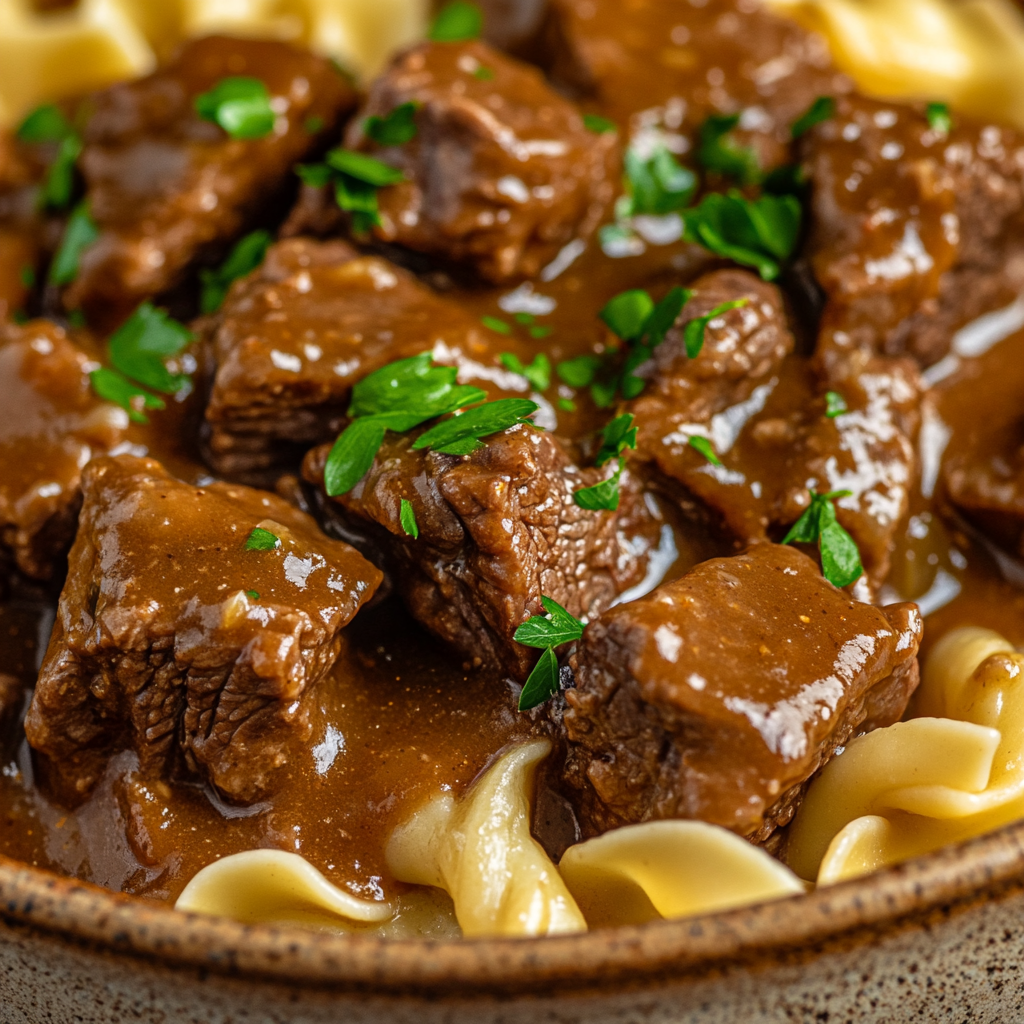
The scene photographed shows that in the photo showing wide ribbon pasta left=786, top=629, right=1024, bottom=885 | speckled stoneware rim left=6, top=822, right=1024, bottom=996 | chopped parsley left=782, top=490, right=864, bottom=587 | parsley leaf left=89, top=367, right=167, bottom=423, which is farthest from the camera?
parsley leaf left=89, top=367, right=167, bottom=423

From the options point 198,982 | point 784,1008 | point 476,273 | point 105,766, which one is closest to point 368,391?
point 476,273

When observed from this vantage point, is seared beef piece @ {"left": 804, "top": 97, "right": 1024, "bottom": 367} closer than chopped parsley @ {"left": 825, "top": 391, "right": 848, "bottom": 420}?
No

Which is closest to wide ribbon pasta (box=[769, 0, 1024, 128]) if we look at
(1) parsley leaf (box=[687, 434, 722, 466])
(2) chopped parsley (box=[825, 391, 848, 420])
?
(2) chopped parsley (box=[825, 391, 848, 420])

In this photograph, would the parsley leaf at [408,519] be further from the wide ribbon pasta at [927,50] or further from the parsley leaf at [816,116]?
the wide ribbon pasta at [927,50]

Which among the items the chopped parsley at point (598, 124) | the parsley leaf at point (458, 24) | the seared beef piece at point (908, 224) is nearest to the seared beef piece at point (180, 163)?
the parsley leaf at point (458, 24)

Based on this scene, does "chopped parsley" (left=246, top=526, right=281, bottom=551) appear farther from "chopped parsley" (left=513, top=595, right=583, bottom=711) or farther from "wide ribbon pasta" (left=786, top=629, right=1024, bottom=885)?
"wide ribbon pasta" (left=786, top=629, right=1024, bottom=885)

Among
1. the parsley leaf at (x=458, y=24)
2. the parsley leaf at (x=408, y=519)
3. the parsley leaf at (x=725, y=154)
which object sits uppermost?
the parsley leaf at (x=458, y=24)

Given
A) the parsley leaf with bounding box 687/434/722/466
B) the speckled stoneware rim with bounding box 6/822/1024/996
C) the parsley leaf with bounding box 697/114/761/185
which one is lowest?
the speckled stoneware rim with bounding box 6/822/1024/996

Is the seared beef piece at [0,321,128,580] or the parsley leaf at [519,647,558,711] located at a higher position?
the seared beef piece at [0,321,128,580]
